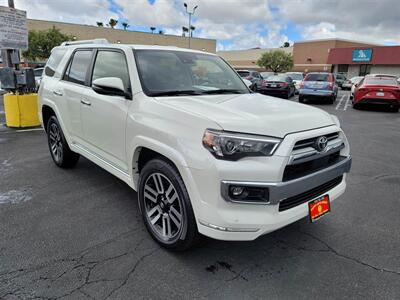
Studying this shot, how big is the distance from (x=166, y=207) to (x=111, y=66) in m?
1.83

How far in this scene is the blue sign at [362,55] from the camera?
1608 inches

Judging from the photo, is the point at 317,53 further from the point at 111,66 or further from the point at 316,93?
the point at 111,66

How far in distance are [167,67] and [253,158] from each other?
1696 mm

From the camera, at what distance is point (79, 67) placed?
4.29m

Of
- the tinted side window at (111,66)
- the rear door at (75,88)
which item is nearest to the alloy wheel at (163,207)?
the tinted side window at (111,66)

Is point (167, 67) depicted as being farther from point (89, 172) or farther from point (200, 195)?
point (89, 172)

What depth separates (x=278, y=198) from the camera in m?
2.28

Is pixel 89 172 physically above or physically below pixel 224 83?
below

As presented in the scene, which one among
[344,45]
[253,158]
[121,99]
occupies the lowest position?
[253,158]

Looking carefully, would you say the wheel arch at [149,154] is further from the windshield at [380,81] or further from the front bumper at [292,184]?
the windshield at [380,81]

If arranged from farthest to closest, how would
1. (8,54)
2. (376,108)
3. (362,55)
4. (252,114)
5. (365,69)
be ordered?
1. (365,69)
2. (362,55)
3. (376,108)
4. (8,54)
5. (252,114)

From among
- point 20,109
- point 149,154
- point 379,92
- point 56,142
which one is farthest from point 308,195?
point 379,92

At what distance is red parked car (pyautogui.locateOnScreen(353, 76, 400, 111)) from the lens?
504 inches

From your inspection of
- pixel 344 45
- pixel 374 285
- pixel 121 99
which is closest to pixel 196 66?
pixel 121 99
